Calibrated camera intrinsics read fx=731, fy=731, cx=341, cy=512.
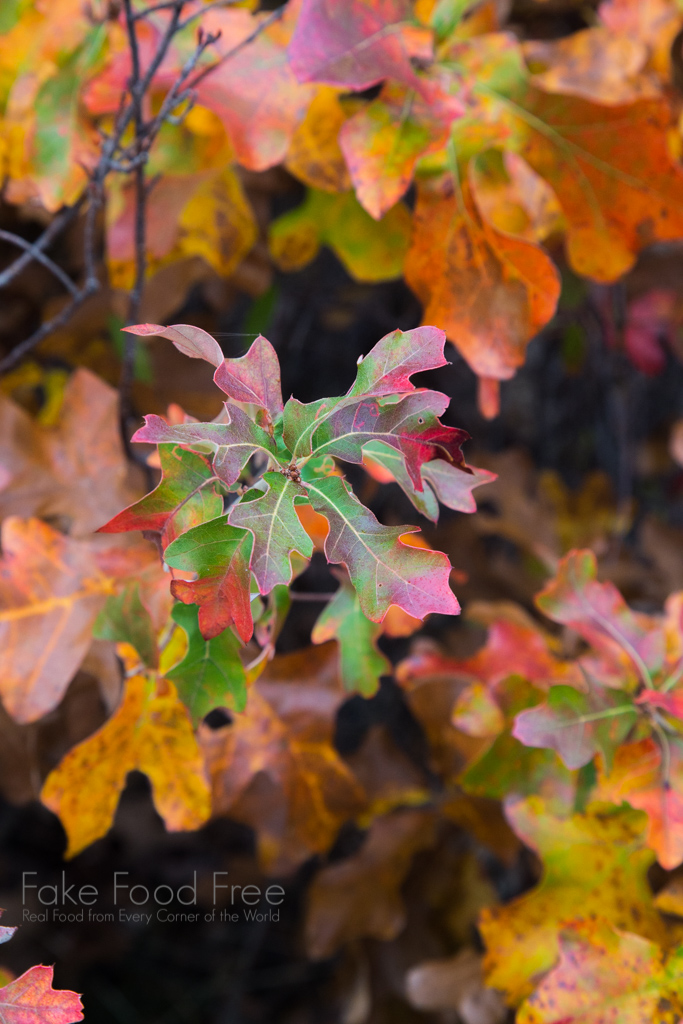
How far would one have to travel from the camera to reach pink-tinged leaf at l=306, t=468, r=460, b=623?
1.54ft

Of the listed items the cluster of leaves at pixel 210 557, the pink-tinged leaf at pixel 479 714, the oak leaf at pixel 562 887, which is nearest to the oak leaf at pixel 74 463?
the cluster of leaves at pixel 210 557

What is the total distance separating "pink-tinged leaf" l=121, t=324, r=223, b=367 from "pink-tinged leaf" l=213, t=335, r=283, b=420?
0.01 meters

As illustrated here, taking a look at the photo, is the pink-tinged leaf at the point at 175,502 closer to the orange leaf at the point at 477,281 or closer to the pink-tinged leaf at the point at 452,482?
the pink-tinged leaf at the point at 452,482

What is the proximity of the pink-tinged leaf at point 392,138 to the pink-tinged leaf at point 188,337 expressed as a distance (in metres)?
0.29

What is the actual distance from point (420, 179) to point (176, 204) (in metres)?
0.29

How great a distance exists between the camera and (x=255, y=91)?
2.48ft

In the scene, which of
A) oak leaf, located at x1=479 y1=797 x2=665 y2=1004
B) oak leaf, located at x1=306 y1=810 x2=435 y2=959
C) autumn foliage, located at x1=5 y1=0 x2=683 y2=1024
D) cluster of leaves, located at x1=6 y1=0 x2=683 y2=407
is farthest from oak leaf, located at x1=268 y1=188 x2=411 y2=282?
oak leaf, located at x1=306 y1=810 x2=435 y2=959

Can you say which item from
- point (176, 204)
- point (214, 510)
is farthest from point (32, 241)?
point (214, 510)

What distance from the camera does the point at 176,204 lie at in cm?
87

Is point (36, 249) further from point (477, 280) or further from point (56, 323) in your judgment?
point (477, 280)

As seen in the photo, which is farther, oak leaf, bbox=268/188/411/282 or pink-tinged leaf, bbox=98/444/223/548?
oak leaf, bbox=268/188/411/282

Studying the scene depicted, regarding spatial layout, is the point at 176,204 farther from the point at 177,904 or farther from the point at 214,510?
the point at 177,904

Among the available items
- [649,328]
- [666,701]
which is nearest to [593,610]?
[666,701]

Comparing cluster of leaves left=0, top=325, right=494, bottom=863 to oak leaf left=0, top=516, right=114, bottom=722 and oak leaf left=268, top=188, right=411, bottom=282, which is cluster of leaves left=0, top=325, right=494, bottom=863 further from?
oak leaf left=268, top=188, right=411, bottom=282
